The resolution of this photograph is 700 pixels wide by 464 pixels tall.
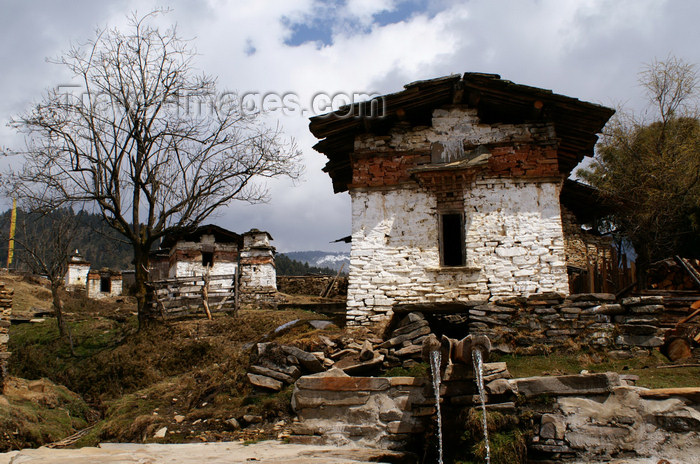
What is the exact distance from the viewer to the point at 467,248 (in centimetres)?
1184

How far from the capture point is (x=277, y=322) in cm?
1576

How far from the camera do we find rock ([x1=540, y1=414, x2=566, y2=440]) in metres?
7.18

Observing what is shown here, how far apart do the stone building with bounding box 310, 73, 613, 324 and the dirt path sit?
4.69 metres

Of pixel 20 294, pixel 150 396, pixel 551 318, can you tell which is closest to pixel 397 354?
pixel 551 318

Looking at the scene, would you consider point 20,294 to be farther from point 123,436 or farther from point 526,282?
point 526,282

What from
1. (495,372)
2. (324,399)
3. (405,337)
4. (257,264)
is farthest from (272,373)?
(257,264)

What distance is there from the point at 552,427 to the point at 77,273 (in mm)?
40633

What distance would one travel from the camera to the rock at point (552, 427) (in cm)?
718

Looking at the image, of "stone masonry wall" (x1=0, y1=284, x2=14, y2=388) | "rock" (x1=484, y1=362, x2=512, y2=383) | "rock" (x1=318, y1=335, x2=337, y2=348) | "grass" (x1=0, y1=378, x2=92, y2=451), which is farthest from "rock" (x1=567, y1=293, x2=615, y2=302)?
"stone masonry wall" (x1=0, y1=284, x2=14, y2=388)

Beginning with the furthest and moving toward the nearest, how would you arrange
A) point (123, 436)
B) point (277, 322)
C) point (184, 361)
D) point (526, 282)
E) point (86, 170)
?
point (86, 170), point (277, 322), point (184, 361), point (526, 282), point (123, 436)

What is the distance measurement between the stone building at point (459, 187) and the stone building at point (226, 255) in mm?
14743

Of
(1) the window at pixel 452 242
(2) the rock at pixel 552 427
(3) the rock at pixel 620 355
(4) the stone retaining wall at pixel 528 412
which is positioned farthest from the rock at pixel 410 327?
(3) the rock at pixel 620 355

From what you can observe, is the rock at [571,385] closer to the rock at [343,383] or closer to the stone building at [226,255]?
the rock at [343,383]

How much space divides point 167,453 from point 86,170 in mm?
12984
